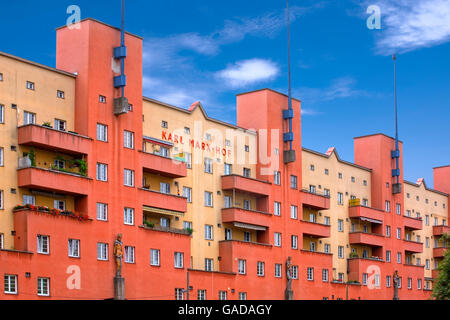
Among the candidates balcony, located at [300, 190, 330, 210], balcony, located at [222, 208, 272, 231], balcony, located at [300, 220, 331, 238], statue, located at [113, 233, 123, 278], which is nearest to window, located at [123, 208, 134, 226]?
statue, located at [113, 233, 123, 278]

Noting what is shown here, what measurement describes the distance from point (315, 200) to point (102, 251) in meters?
34.3

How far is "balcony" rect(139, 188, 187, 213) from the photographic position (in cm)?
6869

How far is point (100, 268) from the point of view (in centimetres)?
6284

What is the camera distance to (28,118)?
201 feet

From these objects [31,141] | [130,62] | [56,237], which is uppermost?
[130,62]

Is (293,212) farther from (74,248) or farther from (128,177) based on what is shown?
(74,248)

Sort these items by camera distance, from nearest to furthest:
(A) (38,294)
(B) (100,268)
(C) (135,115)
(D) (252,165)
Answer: (A) (38,294)
(B) (100,268)
(C) (135,115)
(D) (252,165)

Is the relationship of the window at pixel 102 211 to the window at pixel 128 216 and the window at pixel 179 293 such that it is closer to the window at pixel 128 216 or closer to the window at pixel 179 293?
the window at pixel 128 216

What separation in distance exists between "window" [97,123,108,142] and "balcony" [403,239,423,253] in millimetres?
55991

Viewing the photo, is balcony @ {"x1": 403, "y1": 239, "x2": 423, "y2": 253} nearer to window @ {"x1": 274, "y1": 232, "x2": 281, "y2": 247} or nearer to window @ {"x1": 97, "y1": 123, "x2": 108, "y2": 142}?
window @ {"x1": 274, "y1": 232, "x2": 281, "y2": 247}

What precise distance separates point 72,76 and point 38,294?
19.0 m
